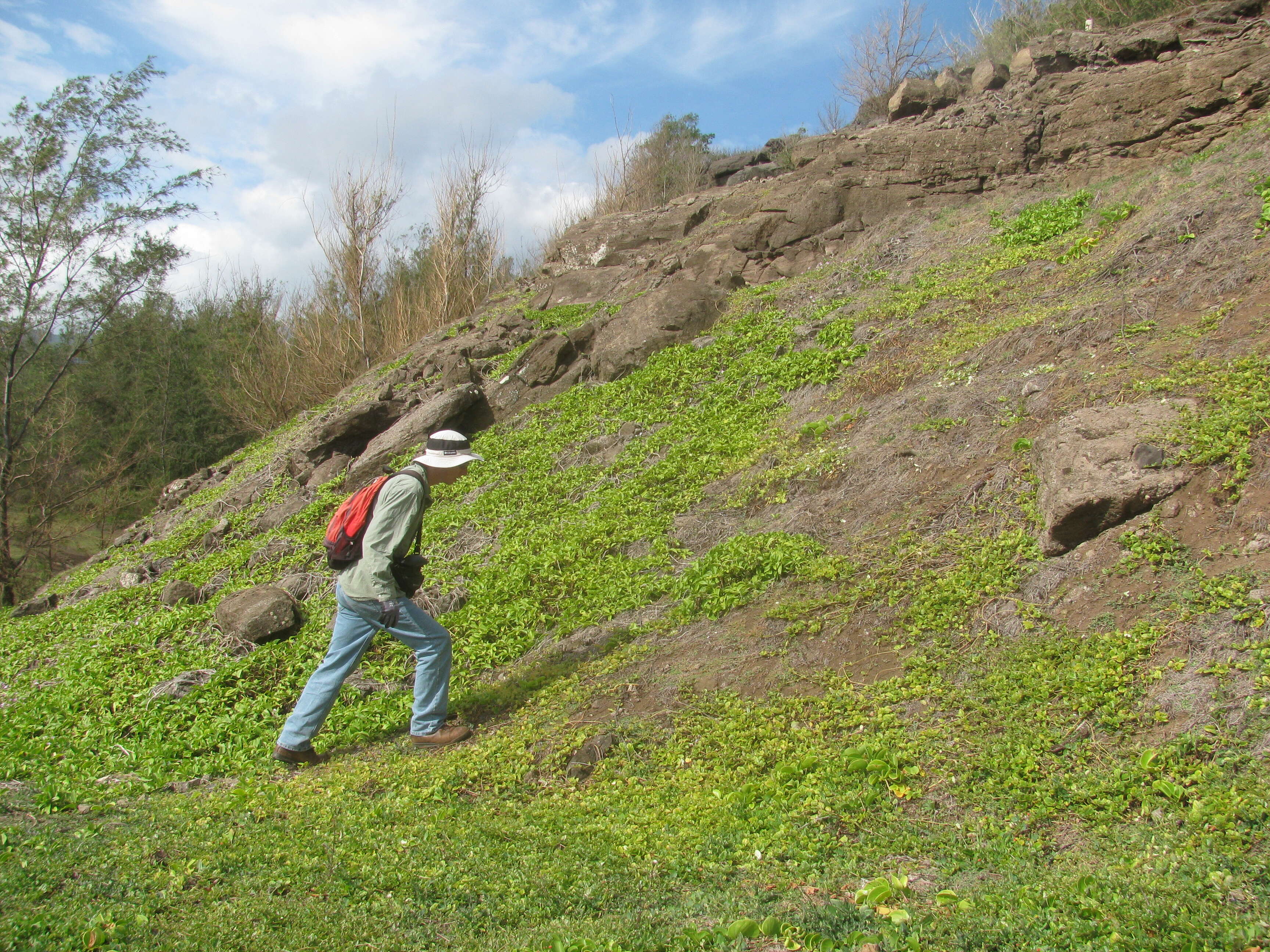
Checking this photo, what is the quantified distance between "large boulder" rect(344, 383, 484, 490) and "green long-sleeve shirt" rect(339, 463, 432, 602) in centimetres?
669

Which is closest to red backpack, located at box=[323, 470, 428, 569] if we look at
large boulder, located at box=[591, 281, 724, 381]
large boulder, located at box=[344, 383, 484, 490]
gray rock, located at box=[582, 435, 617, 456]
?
gray rock, located at box=[582, 435, 617, 456]

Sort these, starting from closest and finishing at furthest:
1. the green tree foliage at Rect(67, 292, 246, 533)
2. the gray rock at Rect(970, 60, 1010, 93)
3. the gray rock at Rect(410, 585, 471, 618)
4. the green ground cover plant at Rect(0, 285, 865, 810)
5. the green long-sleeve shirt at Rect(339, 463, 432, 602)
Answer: the green long-sleeve shirt at Rect(339, 463, 432, 602) → the green ground cover plant at Rect(0, 285, 865, 810) → the gray rock at Rect(410, 585, 471, 618) → the gray rock at Rect(970, 60, 1010, 93) → the green tree foliage at Rect(67, 292, 246, 533)

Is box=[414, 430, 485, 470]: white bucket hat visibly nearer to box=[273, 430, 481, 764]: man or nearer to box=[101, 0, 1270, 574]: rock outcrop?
box=[273, 430, 481, 764]: man

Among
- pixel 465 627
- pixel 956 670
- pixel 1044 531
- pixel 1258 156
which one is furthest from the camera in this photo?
pixel 1258 156

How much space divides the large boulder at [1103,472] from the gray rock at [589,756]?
3054 millimetres

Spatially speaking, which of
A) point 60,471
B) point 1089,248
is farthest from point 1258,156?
point 60,471

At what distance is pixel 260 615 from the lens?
23.6 feet

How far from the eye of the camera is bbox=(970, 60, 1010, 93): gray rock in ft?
47.0

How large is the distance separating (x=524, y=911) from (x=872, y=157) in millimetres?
14170

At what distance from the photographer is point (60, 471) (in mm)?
20625

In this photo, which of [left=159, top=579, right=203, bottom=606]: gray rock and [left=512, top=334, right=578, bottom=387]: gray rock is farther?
[left=512, top=334, right=578, bottom=387]: gray rock

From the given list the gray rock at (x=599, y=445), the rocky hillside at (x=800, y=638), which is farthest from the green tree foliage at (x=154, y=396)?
the gray rock at (x=599, y=445)

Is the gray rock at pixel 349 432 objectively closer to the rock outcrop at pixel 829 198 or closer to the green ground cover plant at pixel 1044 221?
the rock outcrop at pixel 829 198

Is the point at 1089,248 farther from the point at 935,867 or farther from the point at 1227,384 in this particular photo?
the point at 935,867
